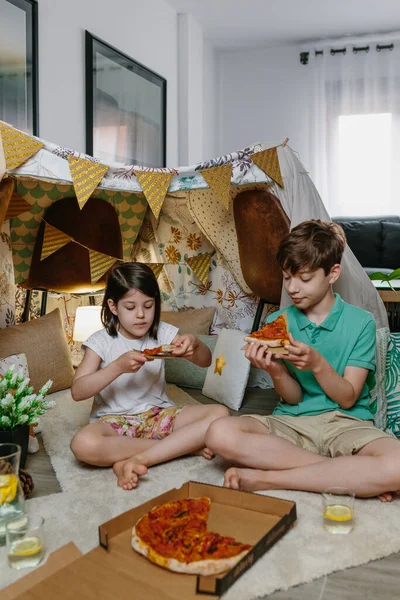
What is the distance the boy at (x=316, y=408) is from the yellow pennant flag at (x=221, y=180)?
1.83 ft

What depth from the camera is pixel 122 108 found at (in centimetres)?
431

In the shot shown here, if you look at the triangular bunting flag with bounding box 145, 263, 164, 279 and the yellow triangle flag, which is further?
the triangular bunting flag with bounding box 145, 263, 164, 279

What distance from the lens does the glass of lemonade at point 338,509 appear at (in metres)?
1.60

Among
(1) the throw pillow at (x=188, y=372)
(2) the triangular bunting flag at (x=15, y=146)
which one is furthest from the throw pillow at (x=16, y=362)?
(1) the throw pillow at (x=188, y=372)

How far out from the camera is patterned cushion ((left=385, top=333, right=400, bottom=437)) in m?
2.35

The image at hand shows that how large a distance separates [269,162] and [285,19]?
350 cm

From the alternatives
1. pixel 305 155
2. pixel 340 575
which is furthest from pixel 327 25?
pixel 340 575

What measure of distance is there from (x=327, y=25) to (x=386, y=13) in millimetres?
552

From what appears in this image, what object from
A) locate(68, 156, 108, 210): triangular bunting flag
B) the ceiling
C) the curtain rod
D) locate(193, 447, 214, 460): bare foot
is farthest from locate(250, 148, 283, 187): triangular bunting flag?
the curtain rod

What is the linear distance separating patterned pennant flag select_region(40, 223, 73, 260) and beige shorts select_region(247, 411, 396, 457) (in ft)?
5.13

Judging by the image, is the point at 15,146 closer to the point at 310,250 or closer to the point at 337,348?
the point at 310,250

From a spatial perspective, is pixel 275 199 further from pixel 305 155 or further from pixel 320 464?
pixel 305 155

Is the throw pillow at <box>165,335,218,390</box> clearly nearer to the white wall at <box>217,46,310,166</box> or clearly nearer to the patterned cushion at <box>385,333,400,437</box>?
the patterned cushion at <box>385,333,400,437</box>

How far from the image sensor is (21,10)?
319 centimetres
